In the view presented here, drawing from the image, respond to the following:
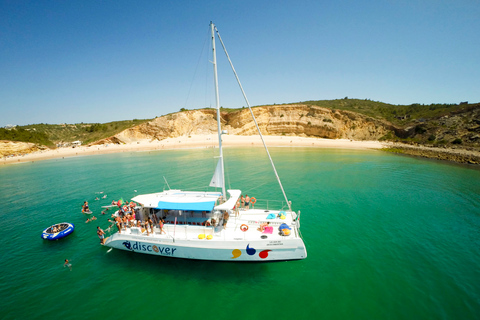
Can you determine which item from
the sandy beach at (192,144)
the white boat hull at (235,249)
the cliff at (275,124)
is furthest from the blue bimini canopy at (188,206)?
the cliff at (275,124)

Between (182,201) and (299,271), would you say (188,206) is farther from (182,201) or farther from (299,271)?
(299,271)

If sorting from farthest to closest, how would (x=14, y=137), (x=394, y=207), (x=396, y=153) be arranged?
1. (x=14, y=137)
2. (x=396, y=153)
3. (x=394, y=207)

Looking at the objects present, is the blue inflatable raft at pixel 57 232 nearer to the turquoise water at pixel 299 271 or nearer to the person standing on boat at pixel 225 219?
the turquoise water at pixel 299 271

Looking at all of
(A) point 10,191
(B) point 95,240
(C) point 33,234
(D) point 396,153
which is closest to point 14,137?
(A) point 10,191

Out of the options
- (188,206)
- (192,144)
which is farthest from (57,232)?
(192,144)

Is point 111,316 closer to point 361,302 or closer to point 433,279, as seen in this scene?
Answer: point 361,302

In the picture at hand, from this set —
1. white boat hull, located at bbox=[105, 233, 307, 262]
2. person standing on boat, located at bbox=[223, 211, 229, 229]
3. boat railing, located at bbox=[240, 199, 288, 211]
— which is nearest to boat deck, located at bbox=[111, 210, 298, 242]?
person standing on boat, located at bbox=[223, 211, 229, 229]

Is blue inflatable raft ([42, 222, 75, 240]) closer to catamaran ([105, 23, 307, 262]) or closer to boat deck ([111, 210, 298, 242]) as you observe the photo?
catamaran ([105, 23, 307, 262])
